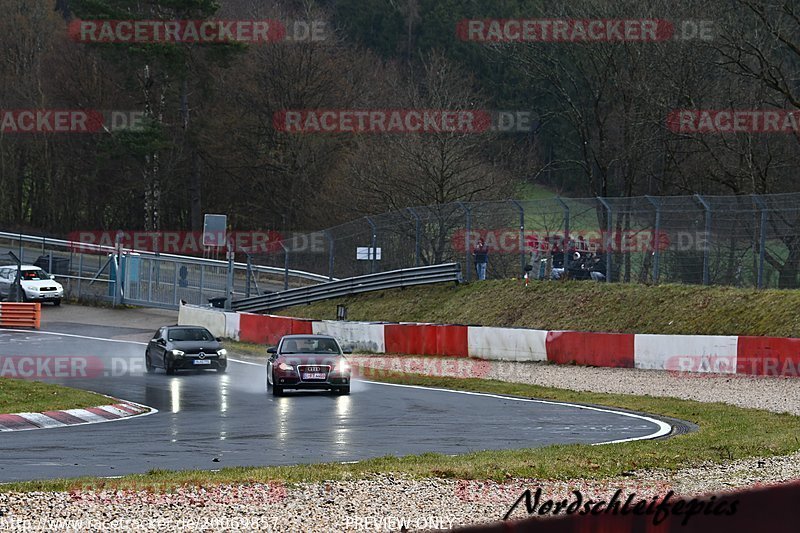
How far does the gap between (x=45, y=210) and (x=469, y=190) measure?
32.8 m

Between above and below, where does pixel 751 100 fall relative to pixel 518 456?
above

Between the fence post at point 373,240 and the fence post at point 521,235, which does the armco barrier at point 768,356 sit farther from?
the fence post at point 373,240

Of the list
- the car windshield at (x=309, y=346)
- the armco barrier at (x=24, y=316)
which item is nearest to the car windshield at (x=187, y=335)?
the car windshield at (x=309, y=346)

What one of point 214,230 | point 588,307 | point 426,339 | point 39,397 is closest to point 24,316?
point 214,230

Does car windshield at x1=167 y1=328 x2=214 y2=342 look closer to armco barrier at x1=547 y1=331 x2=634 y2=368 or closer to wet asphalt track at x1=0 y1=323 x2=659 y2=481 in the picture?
wet asphalt track at x1=0 y1=323 x2=659 y2=481

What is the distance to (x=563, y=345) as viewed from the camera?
28.8m

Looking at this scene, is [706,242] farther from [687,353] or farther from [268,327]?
[268,327]

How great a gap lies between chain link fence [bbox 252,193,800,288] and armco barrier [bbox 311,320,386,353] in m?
4.95

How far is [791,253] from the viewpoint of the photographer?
1130 inches

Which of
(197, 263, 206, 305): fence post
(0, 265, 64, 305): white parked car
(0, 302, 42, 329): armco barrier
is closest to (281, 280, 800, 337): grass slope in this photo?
(197, 263, 206, 305): fence post

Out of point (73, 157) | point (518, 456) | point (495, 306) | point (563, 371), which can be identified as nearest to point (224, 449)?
point (518, 456)

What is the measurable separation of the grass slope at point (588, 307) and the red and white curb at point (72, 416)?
15191mm

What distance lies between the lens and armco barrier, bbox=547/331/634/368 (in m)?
27.4

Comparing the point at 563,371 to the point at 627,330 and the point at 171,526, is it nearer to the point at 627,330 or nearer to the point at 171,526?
the point at 627,330
